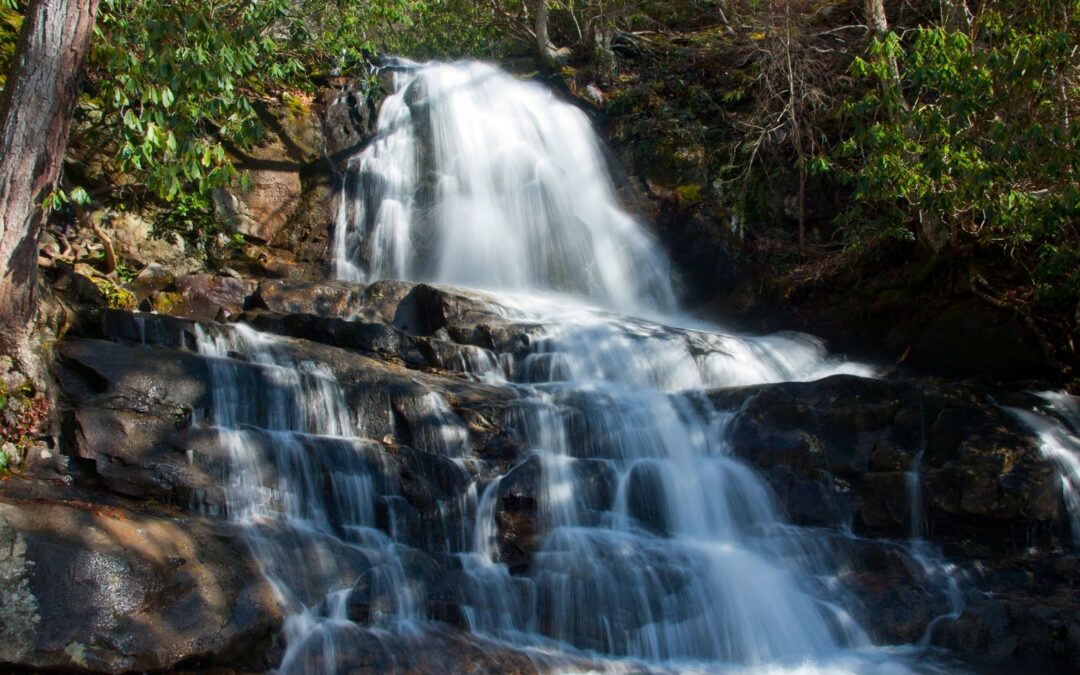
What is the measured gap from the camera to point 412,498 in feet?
23.1

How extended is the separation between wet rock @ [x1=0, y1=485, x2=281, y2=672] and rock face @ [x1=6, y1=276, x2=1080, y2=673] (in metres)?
0.01

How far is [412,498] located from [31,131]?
13.1 ft

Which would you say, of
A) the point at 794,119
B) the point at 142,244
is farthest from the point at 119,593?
the point at 794,119

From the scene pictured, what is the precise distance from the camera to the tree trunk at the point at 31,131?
6.26 m

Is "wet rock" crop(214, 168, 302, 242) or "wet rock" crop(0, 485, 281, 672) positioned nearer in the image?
"wet rock" crop(0, 485, 281, 672)

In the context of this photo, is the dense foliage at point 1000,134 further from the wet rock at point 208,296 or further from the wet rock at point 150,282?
the wet rock at point 150,282

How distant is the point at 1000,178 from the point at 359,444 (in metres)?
6.71

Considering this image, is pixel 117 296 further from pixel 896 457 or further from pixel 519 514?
pixel 896 457

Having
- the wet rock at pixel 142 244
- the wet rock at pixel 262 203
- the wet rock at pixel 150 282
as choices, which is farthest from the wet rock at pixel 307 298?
the wet rock at pixel 262 203

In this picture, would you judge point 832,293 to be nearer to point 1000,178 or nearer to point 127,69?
point 1000,178

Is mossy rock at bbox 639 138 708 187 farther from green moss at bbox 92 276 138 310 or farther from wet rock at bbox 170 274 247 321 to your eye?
green moss at bbox 92 276 138 310

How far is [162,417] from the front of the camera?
21.9 feet

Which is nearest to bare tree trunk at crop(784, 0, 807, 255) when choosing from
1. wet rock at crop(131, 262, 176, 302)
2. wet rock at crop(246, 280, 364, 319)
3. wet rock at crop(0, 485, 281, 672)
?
wet rock at crop(246, 280, 364, 319)

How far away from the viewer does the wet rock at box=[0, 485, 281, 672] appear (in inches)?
187
